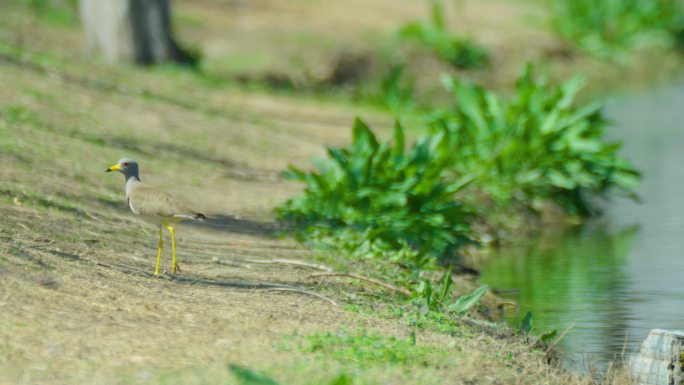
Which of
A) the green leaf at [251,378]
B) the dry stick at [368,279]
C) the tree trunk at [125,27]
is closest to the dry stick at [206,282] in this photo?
the dry stick at [368,279]

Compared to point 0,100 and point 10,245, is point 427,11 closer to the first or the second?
point 0,100

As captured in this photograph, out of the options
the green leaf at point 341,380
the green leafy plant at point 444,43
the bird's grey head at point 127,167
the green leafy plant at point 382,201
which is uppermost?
the green leafy plant at point 444,43

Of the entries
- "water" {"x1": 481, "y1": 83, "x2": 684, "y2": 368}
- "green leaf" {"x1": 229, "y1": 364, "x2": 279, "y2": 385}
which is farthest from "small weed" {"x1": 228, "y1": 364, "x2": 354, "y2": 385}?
"water" {"x1": 481, "y1": 83, "x2": 684, "y2": 368}

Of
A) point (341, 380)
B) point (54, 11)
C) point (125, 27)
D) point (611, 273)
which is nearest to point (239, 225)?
point (611, 273)

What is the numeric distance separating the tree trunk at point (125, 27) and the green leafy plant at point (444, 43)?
6784 millimetres

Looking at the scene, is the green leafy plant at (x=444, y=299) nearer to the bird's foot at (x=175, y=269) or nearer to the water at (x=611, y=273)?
the water at (x=611, y=273)

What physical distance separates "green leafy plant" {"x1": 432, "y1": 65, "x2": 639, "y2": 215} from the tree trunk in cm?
596

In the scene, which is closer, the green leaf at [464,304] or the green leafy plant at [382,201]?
the green leaf at [464,304]

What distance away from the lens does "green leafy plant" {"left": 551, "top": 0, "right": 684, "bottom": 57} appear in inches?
1102

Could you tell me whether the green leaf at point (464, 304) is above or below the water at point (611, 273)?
below

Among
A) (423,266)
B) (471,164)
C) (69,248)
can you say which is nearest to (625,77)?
(471,164)

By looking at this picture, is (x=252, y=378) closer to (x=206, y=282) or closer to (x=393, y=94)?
(x=206, y=282)

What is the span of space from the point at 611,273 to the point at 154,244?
386 cm

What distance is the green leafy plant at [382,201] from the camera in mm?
10641
